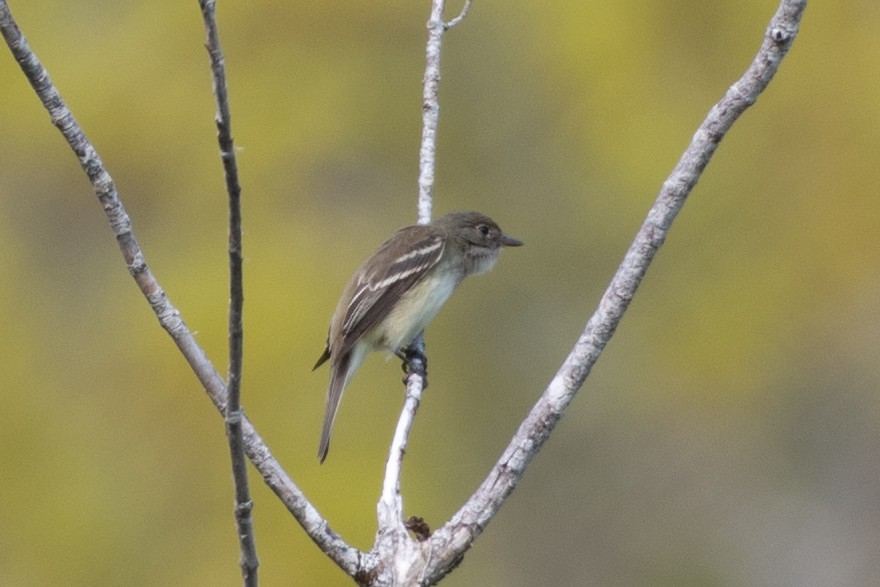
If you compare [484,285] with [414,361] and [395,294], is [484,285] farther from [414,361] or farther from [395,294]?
[414,361]

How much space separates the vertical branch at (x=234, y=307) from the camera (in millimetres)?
2795

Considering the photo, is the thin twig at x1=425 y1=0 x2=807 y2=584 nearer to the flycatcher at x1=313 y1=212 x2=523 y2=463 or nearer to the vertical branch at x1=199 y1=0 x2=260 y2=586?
the vertical branch at x1=199 y1=0 x2=260 y2=586

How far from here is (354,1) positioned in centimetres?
1745

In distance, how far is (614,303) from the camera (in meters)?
3.81

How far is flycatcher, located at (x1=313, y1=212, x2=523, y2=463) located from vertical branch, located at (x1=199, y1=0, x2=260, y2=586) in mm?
2766

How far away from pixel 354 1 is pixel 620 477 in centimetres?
686

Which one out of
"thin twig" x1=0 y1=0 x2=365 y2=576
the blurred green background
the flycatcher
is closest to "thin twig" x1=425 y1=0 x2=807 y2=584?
"thin twig" x1=0 y1=0 x2=365 y2=576

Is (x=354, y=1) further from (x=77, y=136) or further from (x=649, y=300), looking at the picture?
(x=77, y=136)

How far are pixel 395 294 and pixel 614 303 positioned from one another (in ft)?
9.64

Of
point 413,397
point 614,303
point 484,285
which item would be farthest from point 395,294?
point 484,285

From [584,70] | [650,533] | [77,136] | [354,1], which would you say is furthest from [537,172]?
[77,136]

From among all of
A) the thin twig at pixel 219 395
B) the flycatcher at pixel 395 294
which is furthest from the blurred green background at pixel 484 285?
the thin twig at pixel 219 395

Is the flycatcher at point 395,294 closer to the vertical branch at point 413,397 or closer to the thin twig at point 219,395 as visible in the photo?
the vertical branch at point 413,397

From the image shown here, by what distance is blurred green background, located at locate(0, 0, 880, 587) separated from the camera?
552 inches
